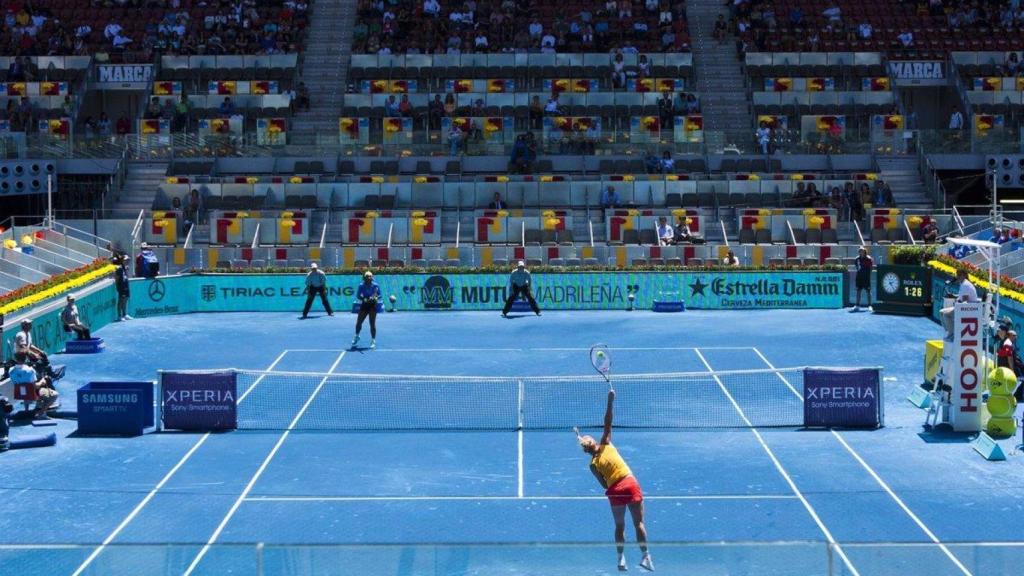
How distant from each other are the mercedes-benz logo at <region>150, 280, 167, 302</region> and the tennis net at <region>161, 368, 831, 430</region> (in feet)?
38.4

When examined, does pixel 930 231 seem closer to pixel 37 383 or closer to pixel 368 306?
Result: pixel 368 306

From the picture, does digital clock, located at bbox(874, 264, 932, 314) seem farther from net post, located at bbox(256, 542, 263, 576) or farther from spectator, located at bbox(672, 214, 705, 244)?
net post, located at bbox(256, 542, 263, 576)

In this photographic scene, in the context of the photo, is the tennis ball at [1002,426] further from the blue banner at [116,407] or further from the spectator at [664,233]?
the spectator at [664,233]

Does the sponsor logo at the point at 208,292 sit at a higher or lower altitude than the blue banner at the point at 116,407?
higher

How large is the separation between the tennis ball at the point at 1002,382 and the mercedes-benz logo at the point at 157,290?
24526 millimetres

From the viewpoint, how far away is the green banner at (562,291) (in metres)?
41.9

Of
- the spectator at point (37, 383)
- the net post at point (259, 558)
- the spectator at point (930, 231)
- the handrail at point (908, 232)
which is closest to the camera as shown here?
the net post at point (259, 558)

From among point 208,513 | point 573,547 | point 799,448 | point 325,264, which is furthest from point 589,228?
point 573,547

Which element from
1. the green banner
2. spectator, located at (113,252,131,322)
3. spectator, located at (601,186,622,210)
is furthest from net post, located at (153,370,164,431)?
spectator, located at (601,186,622,210)

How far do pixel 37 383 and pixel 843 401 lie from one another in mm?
14486

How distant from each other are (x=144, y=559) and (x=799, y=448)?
1323 centimetres

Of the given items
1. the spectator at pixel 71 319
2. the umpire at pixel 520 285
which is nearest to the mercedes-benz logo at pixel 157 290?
the spectator at pixel 71 319

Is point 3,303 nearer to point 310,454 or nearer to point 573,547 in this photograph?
point 310,454

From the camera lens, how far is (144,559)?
13.5 metres
